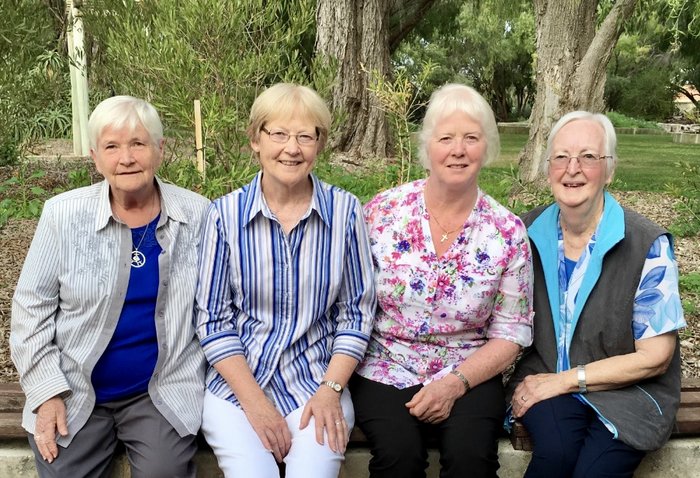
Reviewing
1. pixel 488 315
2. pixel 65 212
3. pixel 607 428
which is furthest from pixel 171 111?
pixel 607 428

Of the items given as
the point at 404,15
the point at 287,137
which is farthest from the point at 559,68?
the point at 404,15

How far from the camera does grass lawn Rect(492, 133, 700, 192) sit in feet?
34.6

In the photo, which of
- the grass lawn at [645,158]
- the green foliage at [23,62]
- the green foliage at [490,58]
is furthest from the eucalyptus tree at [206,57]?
the green foliage at [490,58]

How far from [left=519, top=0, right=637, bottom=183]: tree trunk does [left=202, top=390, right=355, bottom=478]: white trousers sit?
535 cm

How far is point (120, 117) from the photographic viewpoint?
8.44ft

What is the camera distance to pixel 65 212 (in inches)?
103

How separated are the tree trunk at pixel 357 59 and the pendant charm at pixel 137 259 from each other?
494cm

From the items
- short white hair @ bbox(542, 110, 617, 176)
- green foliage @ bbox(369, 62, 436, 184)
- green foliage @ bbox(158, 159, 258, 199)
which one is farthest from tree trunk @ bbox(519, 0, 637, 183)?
short white hair @ bbox(542, 110, 617, 176)

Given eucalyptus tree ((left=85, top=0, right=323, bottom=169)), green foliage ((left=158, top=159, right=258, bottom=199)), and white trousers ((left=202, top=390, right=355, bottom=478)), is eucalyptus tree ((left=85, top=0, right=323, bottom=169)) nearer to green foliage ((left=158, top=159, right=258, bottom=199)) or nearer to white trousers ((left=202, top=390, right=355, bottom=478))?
green foliage ((left=158, top=159, right=258, bottom=199))

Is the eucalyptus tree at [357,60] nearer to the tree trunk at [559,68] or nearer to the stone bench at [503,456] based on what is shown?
the tree trunk at [559,68]

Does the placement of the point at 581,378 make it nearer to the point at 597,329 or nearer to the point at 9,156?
the point at 597,329

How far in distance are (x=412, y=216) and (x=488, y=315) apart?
1.55 feet

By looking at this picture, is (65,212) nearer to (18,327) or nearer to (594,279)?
(18,327)

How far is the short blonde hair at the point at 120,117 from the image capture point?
2570 millimetres
